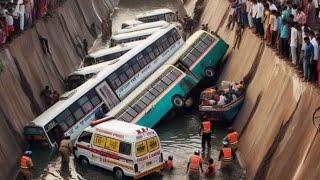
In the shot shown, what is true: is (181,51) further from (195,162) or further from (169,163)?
(195,162)

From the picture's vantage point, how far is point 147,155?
27.2m

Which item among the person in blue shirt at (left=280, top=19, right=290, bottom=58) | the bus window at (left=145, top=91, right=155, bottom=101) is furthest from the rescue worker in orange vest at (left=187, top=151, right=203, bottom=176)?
the bus window at (left=145, top=91, right=155, bottom=101)

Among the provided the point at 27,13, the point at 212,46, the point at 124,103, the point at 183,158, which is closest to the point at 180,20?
the point at 212,46

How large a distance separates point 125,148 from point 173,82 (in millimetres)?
9858

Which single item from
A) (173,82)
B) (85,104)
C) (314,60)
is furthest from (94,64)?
(314,60)

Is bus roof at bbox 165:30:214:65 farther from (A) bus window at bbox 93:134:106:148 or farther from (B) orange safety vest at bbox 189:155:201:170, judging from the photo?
(B) orange safety vest at bbox 189:155:201:170

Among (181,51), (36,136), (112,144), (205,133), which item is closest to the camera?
(112,144)

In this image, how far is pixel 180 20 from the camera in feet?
190

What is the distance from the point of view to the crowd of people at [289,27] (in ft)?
81.5

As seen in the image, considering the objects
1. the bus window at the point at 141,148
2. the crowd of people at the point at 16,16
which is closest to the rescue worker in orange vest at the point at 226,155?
the bus window at the point at 141,148

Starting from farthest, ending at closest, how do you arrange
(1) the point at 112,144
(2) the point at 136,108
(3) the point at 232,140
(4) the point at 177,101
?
(4) the point at 177,101 → (2) the point at 136,108 → (3) the point at 232,140 → (1) the point at 112,144

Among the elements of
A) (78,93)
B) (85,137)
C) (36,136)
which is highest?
(78,93)

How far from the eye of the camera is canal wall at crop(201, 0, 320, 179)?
2198cm

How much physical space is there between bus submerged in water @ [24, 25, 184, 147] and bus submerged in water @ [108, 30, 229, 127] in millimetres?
1348
